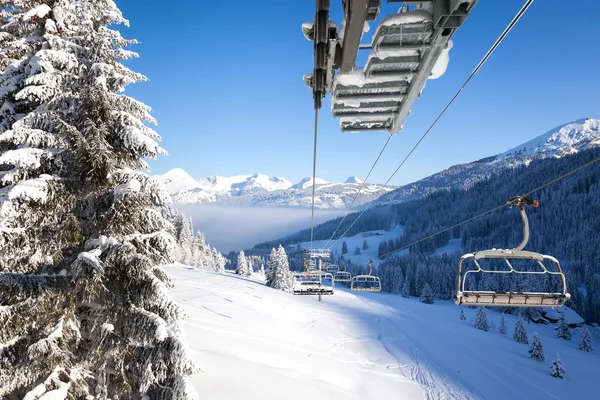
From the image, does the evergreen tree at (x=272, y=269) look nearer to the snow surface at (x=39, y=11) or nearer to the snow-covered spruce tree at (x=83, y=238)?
the snow-covered spruce tree at (x=83, y=238)

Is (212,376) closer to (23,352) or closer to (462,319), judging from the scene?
(23,352)

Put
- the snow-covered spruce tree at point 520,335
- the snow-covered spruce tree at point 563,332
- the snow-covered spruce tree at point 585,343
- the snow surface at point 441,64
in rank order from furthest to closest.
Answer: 1. the snow-covered spruce tree at point 563,332
2. the snow-covered spruce tree at point 585,343
3. the snow-covered spruce tree at point 520,335
4. the snow surface at point 441,64

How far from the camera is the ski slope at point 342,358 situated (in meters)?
18.6

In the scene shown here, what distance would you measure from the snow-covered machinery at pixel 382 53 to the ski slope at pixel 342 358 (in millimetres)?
8195

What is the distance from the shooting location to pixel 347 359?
28469 millimetres

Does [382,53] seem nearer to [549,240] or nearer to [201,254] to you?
[201,254]

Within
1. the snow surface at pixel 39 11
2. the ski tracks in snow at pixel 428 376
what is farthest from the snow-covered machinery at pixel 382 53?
the ski tracks in snow at pixel 428 376

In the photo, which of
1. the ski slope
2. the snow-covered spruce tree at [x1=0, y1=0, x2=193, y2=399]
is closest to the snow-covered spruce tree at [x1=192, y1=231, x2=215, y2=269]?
the ski slope

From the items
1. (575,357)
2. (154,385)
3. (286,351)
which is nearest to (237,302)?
(286,351)

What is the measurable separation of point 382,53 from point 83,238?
26.1ft

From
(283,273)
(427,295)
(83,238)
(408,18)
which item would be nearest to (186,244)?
(283,273)

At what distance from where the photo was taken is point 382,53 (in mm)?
3566

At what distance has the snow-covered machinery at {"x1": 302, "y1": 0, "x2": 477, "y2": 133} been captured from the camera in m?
2.97

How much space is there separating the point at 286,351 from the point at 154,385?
18298 millimetres
